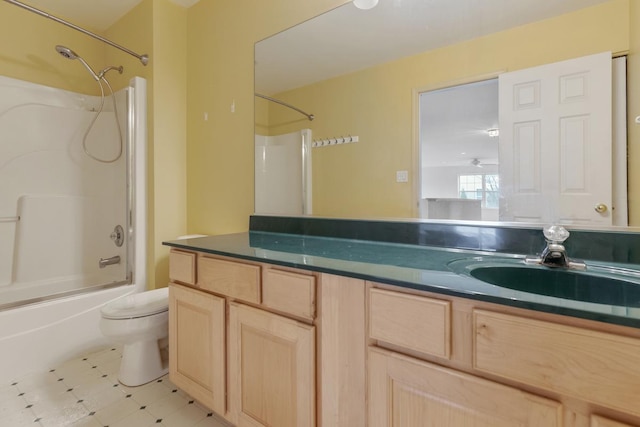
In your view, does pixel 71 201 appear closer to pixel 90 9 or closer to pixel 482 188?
pixel 90 9

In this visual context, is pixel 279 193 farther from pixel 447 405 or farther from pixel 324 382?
pixel 447 405

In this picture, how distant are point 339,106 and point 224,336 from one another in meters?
1.19

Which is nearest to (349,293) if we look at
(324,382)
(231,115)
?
(324,382)

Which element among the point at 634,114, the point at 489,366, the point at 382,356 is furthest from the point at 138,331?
the point at 634,114

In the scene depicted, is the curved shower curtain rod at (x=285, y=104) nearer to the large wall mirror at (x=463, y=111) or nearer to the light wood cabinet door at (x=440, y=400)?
the large wall mirror at (x=463, y=111)

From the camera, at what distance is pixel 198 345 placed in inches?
51.6

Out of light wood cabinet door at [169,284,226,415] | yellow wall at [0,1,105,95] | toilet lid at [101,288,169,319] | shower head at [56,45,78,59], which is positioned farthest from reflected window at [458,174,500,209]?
yellow wall at [0,1,105,95]

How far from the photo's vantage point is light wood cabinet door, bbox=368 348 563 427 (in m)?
0.62

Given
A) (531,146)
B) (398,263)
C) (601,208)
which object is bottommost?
(398,263)

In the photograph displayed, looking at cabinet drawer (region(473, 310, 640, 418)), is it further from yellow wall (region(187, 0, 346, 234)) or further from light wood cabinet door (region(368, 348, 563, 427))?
yellow wall (region(187, 0, 346, 234))

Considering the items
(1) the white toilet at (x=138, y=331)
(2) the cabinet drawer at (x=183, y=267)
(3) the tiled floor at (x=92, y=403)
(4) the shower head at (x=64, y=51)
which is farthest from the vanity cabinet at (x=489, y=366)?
(4) the shower head at (x=64, y=51)

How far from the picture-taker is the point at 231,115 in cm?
205

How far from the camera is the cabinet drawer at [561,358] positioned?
526mm

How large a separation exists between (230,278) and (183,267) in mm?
336
